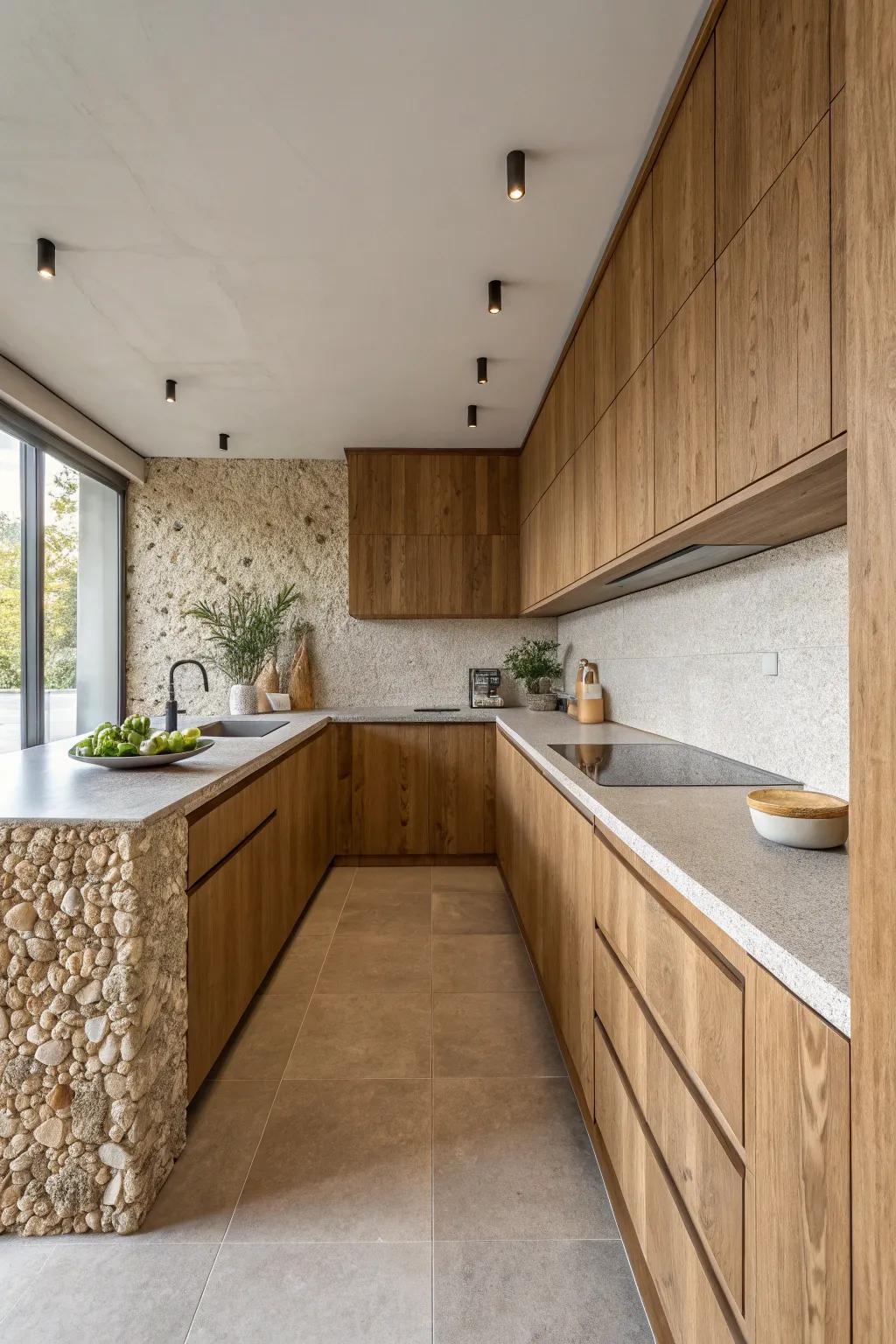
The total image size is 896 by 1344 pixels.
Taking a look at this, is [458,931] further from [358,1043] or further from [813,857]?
[813,857]

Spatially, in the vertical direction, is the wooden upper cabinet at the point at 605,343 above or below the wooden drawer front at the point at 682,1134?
above

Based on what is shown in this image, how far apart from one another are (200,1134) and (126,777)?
38.2 inches

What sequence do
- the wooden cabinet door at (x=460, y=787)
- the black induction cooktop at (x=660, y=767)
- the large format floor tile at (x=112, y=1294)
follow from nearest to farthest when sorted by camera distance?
1. the large format floor tile at (x=112, y=1294)
2. the black induction cooktop at (x=660, y=767)
3. the wooden cabinet door at (x=460, y=787)

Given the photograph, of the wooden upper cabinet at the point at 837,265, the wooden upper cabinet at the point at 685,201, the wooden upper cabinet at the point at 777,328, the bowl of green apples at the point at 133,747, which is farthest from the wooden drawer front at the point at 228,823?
the wooden upper cabinet at the point at 685,201

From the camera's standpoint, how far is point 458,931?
297 cm

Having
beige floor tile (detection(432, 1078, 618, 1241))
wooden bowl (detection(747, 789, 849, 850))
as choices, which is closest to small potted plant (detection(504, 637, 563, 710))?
beige floor tile (detection(432, 1078, 618, 1241))

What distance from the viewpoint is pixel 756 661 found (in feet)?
6.15

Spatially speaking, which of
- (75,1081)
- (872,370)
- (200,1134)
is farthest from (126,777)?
(872,370)

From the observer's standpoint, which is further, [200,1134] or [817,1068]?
[200,1134]

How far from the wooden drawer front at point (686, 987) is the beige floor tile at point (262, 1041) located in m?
1.23

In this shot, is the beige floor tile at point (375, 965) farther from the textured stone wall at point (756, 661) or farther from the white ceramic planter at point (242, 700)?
the white ceramic planter at point (242, 700)

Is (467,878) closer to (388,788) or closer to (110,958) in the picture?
(388,788)

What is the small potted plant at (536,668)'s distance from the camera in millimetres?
4039

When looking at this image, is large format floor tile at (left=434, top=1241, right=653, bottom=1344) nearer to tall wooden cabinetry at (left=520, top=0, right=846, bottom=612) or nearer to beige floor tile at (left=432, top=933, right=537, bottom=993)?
beige floor tile at (left=432, top=933, right=537, bottom=993)
